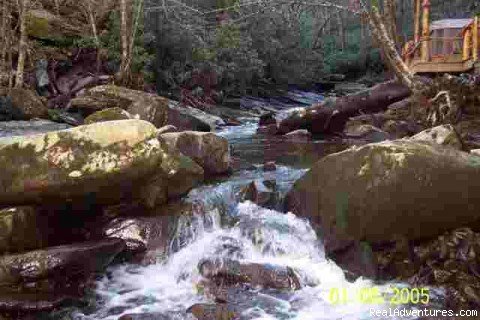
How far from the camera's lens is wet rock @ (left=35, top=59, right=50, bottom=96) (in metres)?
14.3

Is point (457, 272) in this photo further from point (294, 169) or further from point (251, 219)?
point (294, 169)

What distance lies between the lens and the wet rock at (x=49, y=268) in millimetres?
4660

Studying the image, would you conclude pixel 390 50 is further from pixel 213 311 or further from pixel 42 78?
pixel 42 78

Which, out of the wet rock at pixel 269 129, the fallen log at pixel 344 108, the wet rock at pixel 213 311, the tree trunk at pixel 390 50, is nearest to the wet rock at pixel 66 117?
the wet rock at pixel 269 129

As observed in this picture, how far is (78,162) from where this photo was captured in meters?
5.11

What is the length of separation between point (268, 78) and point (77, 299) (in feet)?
67.8

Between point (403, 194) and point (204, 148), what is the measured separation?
3612 millimetres

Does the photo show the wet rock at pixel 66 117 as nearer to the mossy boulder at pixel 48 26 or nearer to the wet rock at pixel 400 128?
the mossy boulder at pixel 48 26

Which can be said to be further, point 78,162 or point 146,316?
point 78,162

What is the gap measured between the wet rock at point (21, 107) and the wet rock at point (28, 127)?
0.48m

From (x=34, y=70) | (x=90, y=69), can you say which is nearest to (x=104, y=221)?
(x=34, y=70)

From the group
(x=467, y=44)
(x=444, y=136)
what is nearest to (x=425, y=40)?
(x=467, y=44)

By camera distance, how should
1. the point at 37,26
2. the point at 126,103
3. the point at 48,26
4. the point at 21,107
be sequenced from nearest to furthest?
the point at 21,107
the point at 126,103
the point at 37,26
the point at 48,26

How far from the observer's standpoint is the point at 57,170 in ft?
16.6
